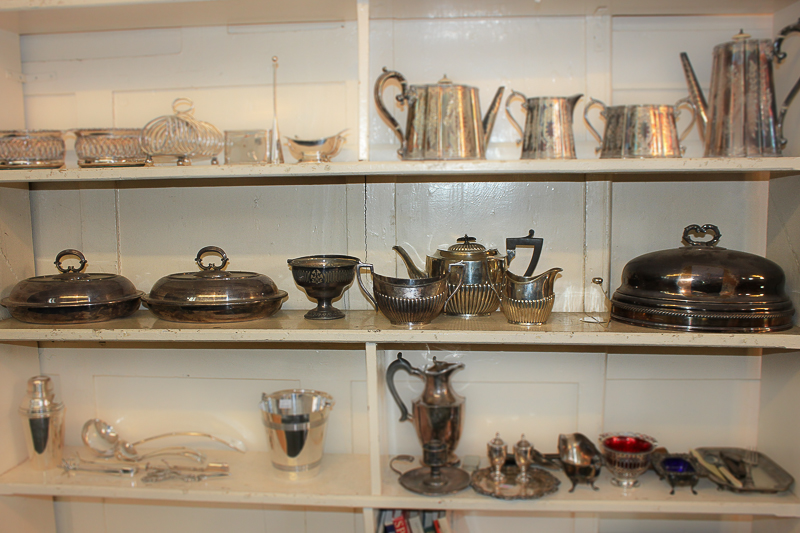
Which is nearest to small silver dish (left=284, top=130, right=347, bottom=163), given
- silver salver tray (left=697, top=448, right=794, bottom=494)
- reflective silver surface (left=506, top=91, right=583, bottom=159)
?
reflective silver surface (left=506, top=91, right=583, bottom=159)

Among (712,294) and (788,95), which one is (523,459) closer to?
(712,294)

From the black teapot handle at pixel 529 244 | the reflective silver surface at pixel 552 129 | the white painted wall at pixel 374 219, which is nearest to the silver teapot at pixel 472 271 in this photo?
the black teapot handle at pixel 529 244

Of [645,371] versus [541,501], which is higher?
[645,371]

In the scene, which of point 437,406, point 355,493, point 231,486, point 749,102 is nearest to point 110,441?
point 231,486

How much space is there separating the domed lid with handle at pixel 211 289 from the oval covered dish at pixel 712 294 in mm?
947

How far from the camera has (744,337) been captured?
51.8 inches

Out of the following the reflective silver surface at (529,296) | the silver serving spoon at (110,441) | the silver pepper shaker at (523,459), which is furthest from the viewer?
the silver serving spoon at (110,441)

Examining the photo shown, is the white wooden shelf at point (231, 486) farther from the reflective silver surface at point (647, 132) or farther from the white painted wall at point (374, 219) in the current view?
A: the reflective silver surface at point (647, 132)

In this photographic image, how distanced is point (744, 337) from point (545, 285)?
45 centimetres

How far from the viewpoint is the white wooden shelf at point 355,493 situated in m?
1.42

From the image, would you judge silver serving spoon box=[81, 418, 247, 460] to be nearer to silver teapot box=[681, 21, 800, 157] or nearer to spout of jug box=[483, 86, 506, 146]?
spout of jug box=[483, 86, 506, 146]

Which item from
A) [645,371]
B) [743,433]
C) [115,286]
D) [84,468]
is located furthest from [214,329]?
[743,433]

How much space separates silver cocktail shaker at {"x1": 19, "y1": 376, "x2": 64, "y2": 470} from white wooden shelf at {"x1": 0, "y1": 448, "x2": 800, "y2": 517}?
0.13 feet

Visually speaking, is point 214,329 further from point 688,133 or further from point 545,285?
point 688,133
